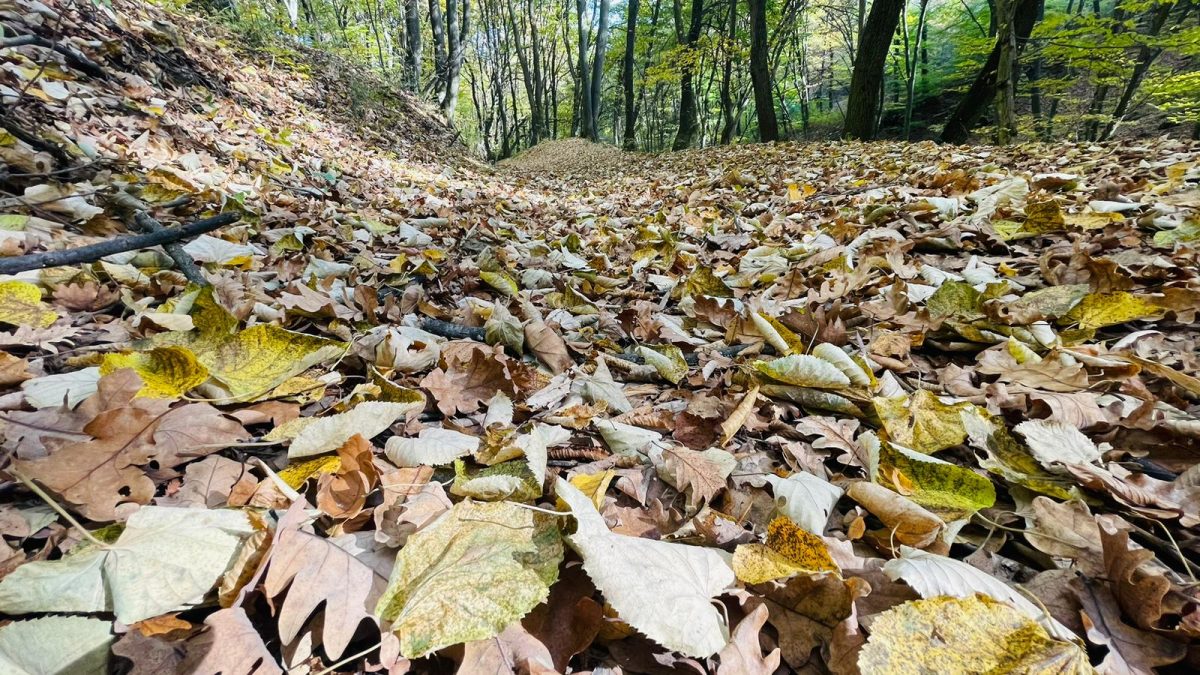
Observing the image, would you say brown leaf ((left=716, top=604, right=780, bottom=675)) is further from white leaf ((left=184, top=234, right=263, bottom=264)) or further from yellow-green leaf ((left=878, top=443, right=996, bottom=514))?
white leaf ((left=184, top=234, right=263, bottom=264))

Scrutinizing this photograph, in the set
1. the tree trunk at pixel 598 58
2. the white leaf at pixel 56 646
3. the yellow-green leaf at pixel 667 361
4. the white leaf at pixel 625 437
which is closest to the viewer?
the white leaf at pixel 56 646

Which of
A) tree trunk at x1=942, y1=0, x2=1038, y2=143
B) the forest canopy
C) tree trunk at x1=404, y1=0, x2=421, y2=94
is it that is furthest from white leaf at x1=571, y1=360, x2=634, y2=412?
tree trunk at x1=404, y1=0, x2=421, y2=94

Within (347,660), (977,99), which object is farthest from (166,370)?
(977,99)

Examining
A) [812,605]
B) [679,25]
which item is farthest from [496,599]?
[679,25]

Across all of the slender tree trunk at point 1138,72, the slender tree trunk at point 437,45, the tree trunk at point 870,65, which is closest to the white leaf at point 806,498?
the tree trunk at point 870,65

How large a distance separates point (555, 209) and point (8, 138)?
418 centimetres

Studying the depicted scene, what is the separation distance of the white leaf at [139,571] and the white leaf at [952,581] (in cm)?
92

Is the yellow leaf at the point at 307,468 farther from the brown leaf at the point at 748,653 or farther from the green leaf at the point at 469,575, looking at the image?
the brown leaf at the point at 748,653

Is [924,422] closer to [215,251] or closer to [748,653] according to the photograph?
[748,653]

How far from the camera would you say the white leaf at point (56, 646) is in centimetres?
55

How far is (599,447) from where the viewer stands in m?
1.14

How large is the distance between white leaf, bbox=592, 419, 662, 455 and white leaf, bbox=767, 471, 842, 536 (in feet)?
0.95

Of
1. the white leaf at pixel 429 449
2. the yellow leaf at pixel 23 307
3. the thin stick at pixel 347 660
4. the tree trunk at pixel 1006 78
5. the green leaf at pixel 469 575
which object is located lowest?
the thin stick at pixel 347 660

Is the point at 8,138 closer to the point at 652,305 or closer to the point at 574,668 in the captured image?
the point at 652,305
